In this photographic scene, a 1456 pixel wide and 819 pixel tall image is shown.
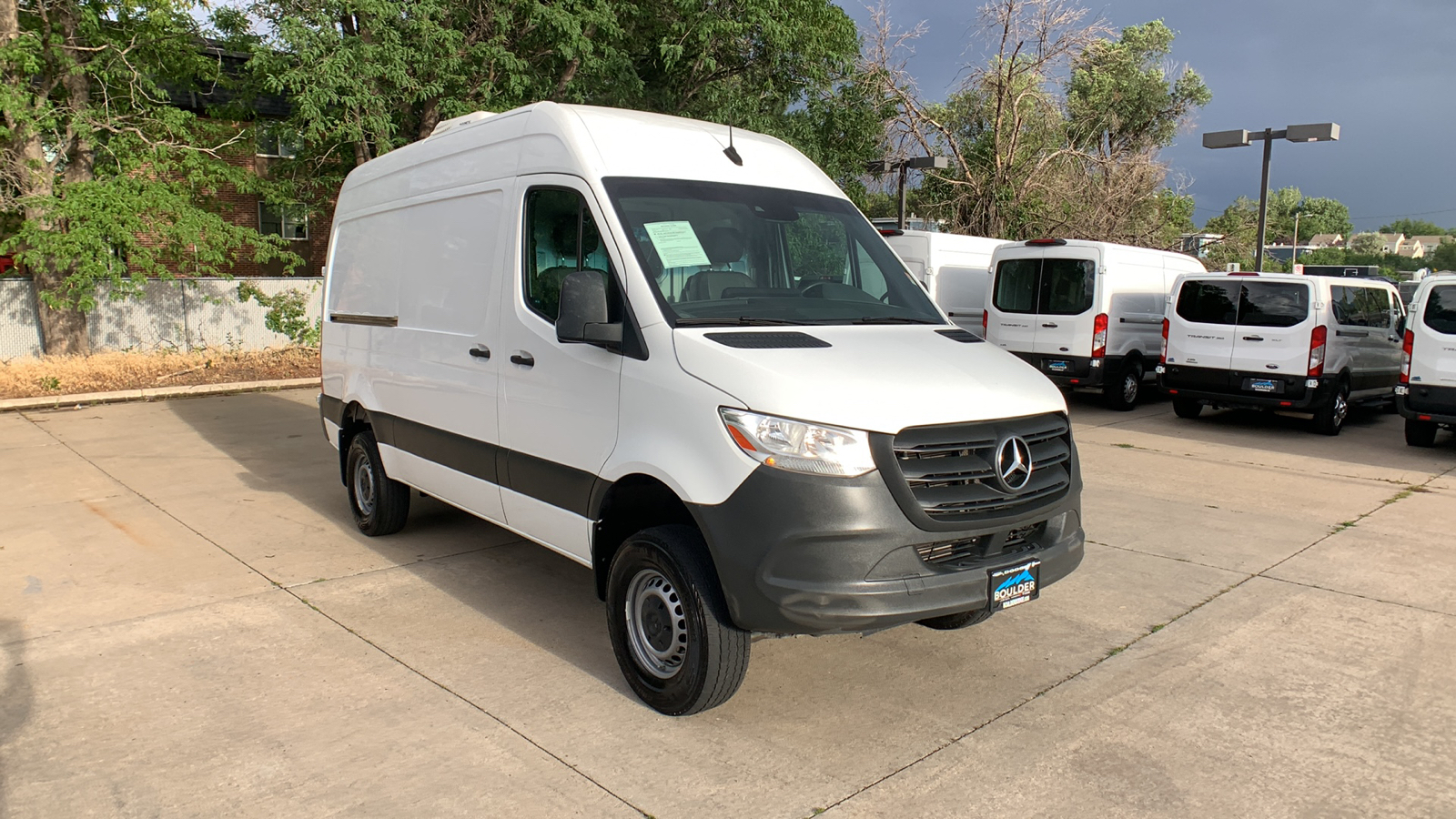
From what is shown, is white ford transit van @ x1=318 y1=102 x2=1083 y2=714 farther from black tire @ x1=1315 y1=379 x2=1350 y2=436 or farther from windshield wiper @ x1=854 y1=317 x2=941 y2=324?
black tire @ x1=1315 y1=379 x2=1350 y2=436

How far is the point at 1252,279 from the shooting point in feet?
41.1

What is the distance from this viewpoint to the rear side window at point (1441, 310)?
10.6m

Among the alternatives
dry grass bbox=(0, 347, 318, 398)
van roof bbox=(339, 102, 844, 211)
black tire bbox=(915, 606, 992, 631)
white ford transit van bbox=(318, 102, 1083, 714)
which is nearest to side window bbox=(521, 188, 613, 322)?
white ford transit van bbox=(318, 102, 1083, 714)

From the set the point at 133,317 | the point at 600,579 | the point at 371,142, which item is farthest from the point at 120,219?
the point at 600,579

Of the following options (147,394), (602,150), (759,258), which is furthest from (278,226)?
(759,258)

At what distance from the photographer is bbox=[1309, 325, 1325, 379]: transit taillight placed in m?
11.9

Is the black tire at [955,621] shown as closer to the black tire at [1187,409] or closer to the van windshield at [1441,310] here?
the van windshield at [1441,310]

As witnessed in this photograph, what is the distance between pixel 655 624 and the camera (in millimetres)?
4078

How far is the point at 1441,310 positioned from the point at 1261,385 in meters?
2.06

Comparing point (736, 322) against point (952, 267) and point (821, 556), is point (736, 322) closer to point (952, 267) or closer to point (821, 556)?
point (821, 556)

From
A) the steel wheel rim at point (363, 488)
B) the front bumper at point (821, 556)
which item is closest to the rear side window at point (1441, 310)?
the front bumper at point (821, 556)

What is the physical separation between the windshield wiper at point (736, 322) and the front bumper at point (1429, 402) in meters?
9.72

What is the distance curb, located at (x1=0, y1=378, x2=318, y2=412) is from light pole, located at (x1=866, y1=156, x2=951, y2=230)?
12.3 meters

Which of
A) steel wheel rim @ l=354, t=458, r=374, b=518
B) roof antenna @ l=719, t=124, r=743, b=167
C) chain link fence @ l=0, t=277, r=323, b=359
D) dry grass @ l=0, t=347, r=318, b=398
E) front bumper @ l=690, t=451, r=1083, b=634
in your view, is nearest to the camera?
front bumper @ l=690, t=451, r=1083, b=634
